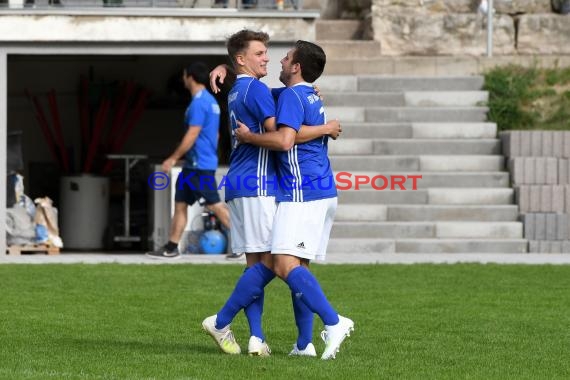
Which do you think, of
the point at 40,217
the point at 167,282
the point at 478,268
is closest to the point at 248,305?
the point at 167,282

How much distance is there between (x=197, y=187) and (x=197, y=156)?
0.32 m

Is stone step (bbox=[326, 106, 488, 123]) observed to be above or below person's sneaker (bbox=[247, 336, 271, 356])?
above

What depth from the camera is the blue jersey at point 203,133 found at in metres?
16.4

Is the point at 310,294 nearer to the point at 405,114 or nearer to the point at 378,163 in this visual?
the point at 378,163

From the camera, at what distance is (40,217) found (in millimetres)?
17625

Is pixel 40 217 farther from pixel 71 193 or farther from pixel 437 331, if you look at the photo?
pixel 437 331

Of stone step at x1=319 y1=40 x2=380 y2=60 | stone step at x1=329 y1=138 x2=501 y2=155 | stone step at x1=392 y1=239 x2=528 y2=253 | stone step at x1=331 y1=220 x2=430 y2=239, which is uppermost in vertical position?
stone step at x1=319 y1=40 x2=380 y2=60

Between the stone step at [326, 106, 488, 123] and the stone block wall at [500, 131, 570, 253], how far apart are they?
0.75 meters

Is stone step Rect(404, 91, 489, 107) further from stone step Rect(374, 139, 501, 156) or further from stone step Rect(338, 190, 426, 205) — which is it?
stone step Rect(338, 190, 426, 205)

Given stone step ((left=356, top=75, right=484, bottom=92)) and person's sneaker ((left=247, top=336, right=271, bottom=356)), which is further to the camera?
stone step ((left=356, top=75, right=484, bottom=92))

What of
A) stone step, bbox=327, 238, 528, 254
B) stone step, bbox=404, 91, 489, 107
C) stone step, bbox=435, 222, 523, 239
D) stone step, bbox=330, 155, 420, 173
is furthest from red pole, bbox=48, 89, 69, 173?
stone step, bbox=435, 222, 523, 239

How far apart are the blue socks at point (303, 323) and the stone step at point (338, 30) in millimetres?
12311

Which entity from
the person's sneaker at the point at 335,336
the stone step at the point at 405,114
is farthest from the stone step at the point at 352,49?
the person's sneaker at the point at 335,336

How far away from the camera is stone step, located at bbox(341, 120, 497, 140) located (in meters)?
19.0
